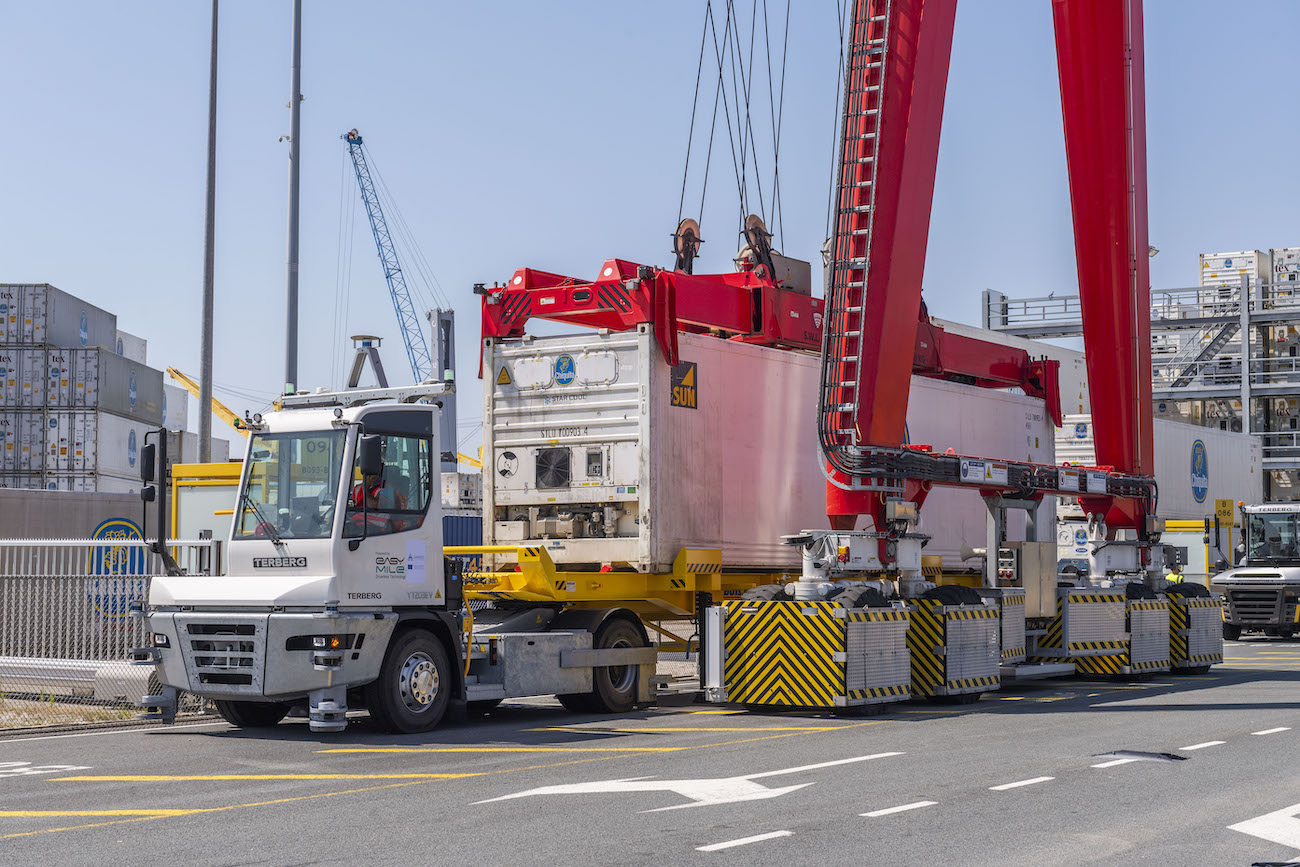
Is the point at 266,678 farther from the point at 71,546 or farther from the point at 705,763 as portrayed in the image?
the point at 71,546

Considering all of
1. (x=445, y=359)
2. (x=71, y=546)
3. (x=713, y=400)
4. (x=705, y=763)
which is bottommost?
(x=705, y=763)

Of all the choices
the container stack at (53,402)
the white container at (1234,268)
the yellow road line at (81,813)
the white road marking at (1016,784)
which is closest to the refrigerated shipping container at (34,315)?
the container stack at (53,402)

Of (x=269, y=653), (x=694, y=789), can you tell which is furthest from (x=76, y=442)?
(x=694, y=789)

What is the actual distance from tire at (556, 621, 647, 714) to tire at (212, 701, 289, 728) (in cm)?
292

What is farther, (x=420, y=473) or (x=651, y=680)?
(x=651, y=680)

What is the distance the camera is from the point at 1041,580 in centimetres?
1883

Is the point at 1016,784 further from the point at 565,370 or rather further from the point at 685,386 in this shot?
the point at 565,370

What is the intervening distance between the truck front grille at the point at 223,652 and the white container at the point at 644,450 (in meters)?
3.83

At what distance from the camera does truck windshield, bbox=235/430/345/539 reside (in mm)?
12727

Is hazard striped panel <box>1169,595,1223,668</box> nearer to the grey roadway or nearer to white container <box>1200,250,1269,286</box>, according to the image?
the grey roadway

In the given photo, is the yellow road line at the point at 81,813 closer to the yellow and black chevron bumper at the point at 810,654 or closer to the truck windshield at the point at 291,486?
the truck windshield at the point at 291,486

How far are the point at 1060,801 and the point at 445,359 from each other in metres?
26.7

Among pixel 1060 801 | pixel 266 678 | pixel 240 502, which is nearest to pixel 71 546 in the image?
pixel 240 502

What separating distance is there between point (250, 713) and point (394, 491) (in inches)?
108
